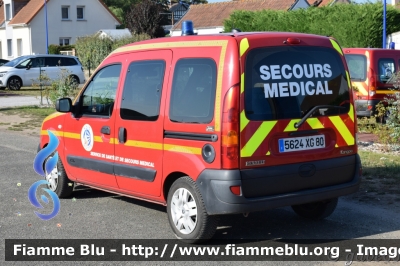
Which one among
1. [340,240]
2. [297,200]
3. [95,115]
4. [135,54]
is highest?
[135,54]

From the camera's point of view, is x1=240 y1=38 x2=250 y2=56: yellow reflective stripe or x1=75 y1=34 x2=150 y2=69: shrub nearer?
x1=240 y1=38 x2=250 y2=56: yellow reflective stripe

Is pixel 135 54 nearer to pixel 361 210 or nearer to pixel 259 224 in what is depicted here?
pixel 259 224

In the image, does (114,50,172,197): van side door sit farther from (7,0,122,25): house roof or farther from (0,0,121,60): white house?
(7,0,122,25): house roof

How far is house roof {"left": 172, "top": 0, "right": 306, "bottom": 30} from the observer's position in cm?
5828

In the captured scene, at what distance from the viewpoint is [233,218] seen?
24.2 feet

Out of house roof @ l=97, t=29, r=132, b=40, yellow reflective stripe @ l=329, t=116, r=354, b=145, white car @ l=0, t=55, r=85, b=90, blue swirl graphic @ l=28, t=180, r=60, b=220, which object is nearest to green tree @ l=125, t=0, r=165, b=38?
house roof @ l=97, t=29, r=132, b=40

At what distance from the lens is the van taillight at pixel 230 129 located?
5.86m

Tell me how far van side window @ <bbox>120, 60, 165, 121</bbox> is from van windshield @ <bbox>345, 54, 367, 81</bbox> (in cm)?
885

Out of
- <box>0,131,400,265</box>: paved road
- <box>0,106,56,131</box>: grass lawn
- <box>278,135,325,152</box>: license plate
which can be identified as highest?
<box>278,135,325,152</box>: license plate

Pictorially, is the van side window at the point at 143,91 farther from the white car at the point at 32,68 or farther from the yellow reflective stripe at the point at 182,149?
the white car at the point at 32,68

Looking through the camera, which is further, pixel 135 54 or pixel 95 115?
pixel 95 115


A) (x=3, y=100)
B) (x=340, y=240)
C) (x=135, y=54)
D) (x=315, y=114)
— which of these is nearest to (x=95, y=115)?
(x=135, y=54)

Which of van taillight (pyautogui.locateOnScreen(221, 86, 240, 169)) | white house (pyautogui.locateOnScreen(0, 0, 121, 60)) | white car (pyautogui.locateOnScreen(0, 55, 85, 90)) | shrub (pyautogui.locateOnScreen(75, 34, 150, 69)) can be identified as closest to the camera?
van taillight (pyautogui.locateOnScreen(221, 86, 240, 169))

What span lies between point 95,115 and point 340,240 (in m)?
3.12
